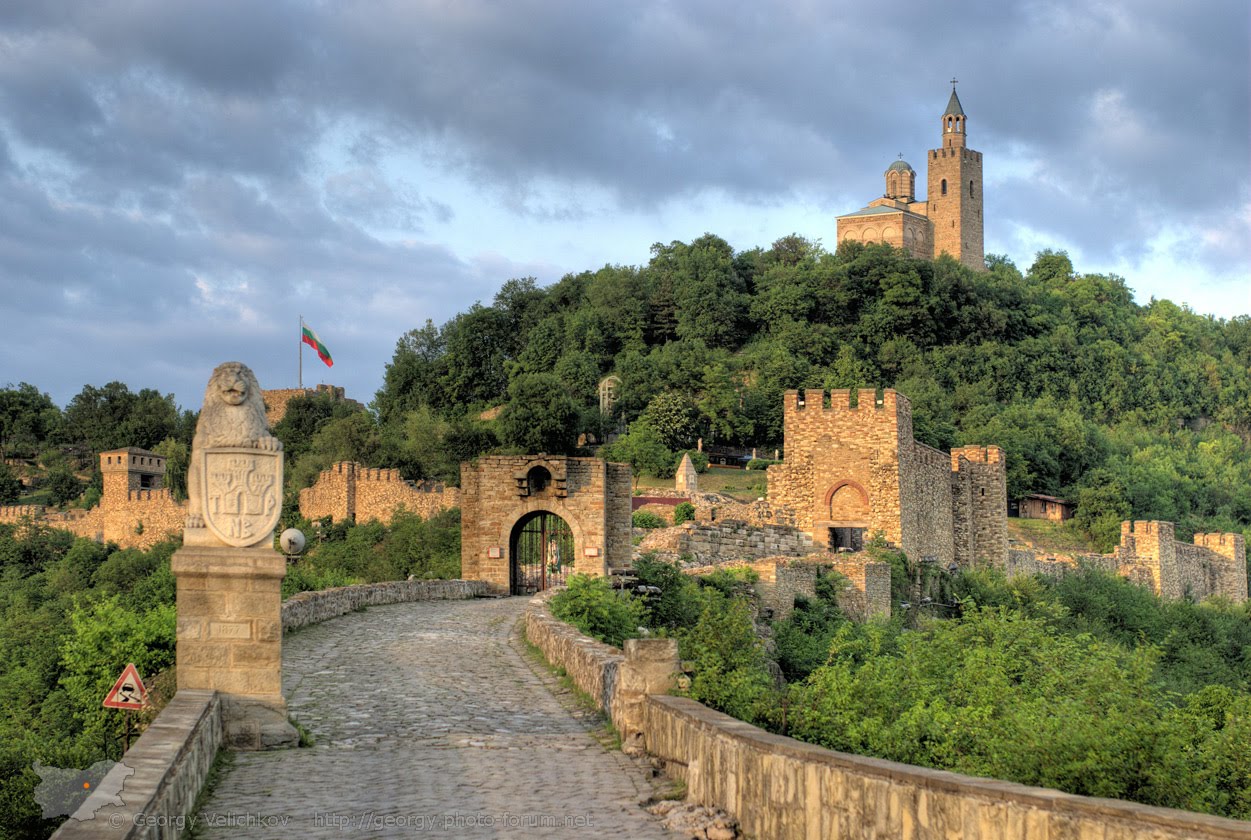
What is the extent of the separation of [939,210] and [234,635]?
287 ft

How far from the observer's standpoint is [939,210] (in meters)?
91.5

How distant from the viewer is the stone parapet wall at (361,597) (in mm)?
16156

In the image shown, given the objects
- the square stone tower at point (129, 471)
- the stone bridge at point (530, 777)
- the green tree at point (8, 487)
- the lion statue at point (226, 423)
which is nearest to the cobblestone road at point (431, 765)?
the stone bridge at point (530, 777)

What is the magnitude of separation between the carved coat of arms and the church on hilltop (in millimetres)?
81382

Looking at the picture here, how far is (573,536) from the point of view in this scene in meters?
25.9

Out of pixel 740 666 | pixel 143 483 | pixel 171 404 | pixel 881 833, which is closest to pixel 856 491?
pixel 740 666

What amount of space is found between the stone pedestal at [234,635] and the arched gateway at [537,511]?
1710 cm

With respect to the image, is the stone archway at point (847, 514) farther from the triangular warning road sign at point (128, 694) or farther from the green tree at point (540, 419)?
the triangular warning road sign at point (128, 694)

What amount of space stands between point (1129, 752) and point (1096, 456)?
53889 millimetres

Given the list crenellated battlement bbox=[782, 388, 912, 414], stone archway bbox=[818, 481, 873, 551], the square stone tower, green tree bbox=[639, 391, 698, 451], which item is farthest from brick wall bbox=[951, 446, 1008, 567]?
the square stone tower

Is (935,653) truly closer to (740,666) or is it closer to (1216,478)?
(740,666)

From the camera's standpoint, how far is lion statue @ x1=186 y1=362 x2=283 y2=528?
320 inches

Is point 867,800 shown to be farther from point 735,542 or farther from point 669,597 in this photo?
point 735,542

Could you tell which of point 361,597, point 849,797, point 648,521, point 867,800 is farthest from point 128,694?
point 648,521
